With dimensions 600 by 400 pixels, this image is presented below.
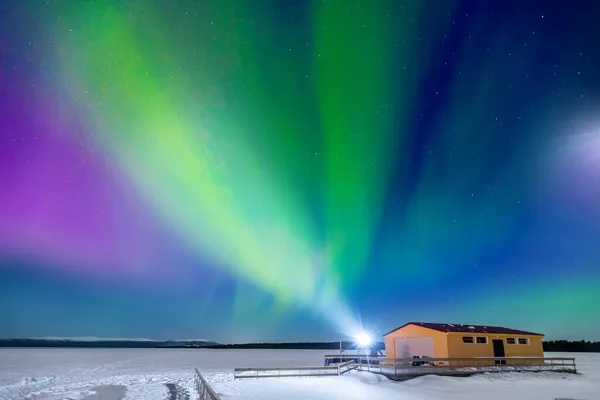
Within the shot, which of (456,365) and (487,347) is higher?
(487,347)

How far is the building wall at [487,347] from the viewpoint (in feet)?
111

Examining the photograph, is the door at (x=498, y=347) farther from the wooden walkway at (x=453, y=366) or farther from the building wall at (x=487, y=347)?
the wooden walkway at (x=453, y=366)

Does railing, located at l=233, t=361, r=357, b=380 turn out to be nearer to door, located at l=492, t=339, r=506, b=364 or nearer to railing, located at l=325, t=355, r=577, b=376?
railing, located at l=325, t=355, r=577, b=376

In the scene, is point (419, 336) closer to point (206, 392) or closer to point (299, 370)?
point (299, 370)

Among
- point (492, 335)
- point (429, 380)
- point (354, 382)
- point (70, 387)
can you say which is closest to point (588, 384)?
point (492, 335)

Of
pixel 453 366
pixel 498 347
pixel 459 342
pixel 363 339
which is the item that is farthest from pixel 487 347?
pixel 363 339

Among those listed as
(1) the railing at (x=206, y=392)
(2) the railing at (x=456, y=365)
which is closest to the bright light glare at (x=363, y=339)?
(2) the railing at (x=456, y=365)

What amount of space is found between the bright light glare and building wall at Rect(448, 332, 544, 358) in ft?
28.2

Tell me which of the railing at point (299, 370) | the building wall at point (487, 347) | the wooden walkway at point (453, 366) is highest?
the building wall at point (487, 347)

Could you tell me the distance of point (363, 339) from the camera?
132ft

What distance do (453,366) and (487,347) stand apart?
6.32 metres

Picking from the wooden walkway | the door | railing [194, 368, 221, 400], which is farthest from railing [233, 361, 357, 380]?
the door

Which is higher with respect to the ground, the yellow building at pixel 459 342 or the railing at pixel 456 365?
the yellow building at pixel 459 342

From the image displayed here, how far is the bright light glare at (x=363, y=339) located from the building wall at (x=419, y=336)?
7.67ft
